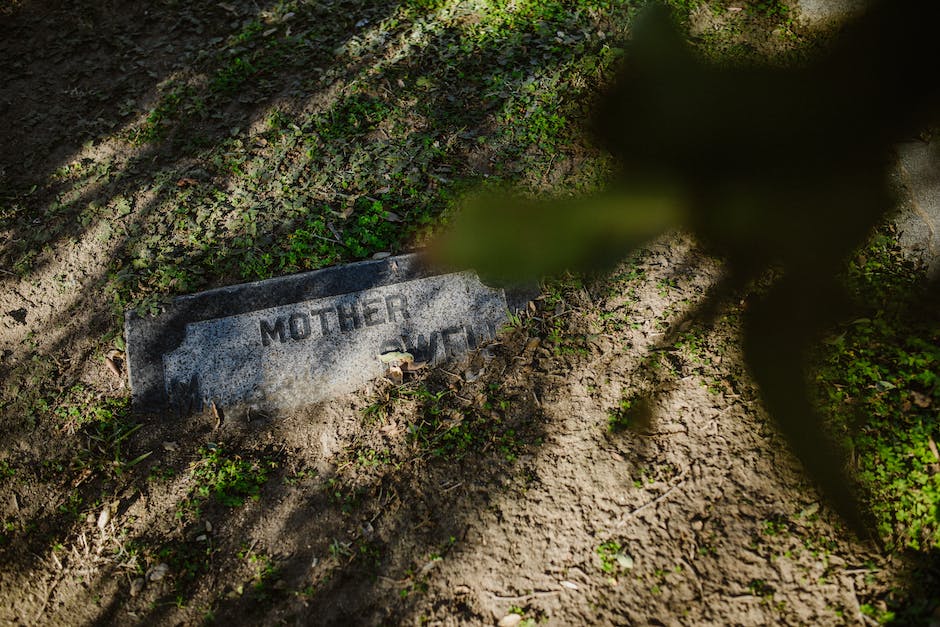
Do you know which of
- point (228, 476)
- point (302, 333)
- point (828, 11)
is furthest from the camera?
point (828, 11)

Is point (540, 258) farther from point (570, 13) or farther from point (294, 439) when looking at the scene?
point (570, 13)

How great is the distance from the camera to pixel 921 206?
9.48 feet

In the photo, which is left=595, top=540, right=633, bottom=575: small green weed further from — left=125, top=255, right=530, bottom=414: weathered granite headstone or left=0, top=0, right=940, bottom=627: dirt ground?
left=125, top=255, right=530, bottom=414: weathered granite headstone

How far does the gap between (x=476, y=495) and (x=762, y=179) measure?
8.55 feet

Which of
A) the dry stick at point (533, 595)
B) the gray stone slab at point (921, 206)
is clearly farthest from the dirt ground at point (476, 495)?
the gray stone slab at point (921, 206)

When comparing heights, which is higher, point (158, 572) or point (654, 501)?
point (654, 501)

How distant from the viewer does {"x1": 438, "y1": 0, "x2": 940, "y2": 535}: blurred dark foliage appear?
2672 mm

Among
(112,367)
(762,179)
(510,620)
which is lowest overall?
(510,620)

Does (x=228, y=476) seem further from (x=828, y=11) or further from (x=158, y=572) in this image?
(x=828, y=11)

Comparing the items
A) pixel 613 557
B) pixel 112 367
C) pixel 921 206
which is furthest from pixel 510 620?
pixel 921 206

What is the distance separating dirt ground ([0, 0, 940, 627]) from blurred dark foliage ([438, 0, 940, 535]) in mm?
195

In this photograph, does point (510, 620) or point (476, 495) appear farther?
point (476, 495)

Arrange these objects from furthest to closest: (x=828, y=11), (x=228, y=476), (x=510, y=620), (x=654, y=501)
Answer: (x=828, y=11) < (x=228, y=476) < (x=654, y=501) < (x=510, y=620)

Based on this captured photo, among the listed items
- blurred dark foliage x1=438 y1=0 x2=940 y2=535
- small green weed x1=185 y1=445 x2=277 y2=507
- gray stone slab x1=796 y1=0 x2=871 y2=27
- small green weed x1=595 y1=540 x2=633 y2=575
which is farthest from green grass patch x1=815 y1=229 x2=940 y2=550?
small green weed x1=185 y1=445 x2=277 y2=507
